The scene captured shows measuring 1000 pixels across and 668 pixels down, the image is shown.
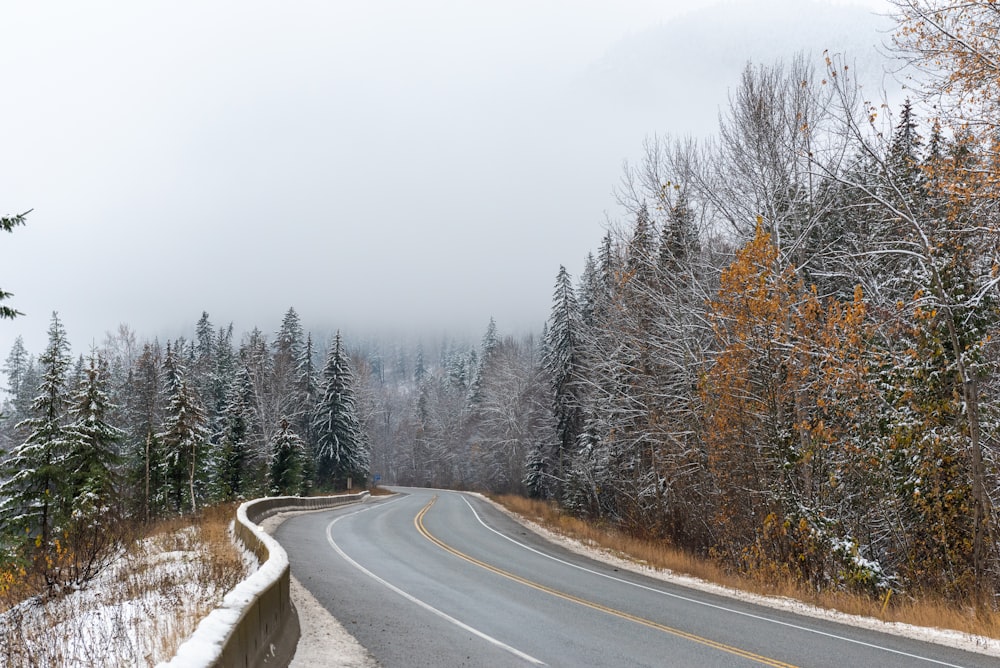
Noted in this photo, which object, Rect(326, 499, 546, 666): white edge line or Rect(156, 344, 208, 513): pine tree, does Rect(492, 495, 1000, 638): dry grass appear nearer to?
Rect(326, 499, 546, 666): white edge line

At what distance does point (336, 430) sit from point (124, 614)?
49.7m

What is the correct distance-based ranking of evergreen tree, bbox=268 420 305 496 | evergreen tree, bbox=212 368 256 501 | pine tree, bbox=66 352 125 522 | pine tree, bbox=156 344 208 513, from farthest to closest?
1. evergreen tree, bbox=212 368 256 501
2. evergreen tree, bbox=268 420 305 496
3. pine tree, bbox=156 344 208 513
4. pine tree, bbox=66 352 125 522

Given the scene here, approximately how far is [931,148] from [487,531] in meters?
18.4

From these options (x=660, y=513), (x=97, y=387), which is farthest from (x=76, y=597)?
(x=97, y=387)

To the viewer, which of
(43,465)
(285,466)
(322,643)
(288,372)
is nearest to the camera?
(322,643)

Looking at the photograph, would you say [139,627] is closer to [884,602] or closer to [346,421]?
[884,602]

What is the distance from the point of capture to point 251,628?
6.29 meters

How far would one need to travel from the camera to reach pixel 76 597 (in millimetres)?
12102

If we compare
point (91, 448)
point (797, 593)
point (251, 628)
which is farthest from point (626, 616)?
point (91, 448)

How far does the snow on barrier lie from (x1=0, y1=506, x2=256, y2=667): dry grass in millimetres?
736

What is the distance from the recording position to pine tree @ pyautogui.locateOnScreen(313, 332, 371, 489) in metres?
57.4

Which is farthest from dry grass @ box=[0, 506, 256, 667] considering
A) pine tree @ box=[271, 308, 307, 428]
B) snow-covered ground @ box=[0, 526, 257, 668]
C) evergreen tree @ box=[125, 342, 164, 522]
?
pine tree @ box=[271, 308, 307, 428]

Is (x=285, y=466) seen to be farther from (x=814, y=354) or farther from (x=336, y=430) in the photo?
(x=814, y=354)

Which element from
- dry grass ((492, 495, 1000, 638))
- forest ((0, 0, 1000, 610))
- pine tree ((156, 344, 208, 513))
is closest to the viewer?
dry grass ((492, 495, 1000, 638))
